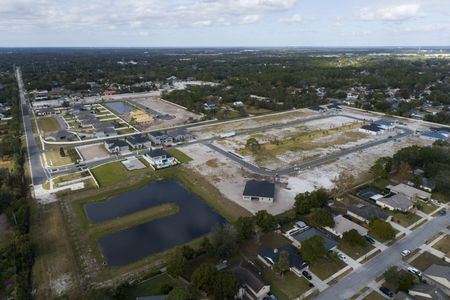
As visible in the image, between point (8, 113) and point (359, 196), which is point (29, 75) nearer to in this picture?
point (8, 113)

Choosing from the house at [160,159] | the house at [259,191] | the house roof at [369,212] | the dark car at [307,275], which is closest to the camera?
the dark car at [307,275]

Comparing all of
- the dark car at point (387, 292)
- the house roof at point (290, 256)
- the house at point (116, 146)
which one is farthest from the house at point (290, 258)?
the house at point (116, 146)

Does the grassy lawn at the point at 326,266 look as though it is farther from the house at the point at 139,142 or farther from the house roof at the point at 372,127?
the house roof at the point at 372,127

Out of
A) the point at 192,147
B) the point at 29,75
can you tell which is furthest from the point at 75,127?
the point at 29,75

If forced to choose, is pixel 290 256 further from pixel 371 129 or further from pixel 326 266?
pixel 371 129

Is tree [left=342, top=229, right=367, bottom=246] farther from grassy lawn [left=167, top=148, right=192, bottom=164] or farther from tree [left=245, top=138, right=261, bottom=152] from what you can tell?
grassy lawn [left=167, top=148, right=192, bottom=164]

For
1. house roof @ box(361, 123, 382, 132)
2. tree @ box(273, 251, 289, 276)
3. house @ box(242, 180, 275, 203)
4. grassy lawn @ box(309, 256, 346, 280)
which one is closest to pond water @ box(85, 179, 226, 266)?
Result: house @ box(242, 180, 275, 203)

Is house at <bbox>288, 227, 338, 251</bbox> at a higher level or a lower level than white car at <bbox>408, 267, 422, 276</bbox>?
higher
